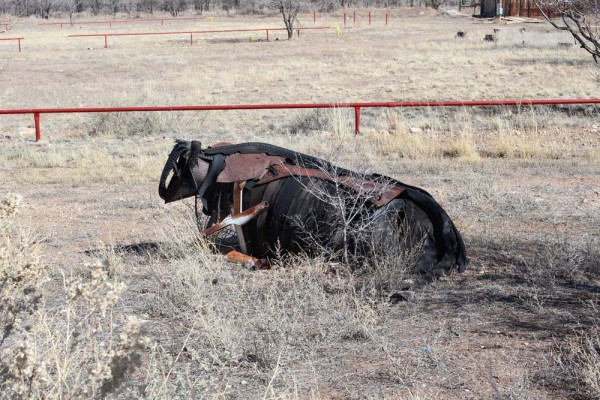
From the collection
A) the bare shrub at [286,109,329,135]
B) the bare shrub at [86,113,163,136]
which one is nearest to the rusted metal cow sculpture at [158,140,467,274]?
the bare shrub at [286,109,329,135]

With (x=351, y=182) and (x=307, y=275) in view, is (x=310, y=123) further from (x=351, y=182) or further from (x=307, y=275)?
(x=307, y=275)

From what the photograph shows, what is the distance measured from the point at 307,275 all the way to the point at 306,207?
0.73 m

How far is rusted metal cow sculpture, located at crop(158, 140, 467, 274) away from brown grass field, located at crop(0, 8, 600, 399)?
24cm

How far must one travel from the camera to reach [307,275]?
22.6ft

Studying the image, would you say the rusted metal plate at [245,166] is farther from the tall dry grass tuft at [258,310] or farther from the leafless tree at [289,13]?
the leafless tree at [289,13]

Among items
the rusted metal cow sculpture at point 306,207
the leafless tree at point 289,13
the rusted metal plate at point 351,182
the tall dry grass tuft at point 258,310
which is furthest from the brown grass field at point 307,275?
the leafless tree at point 289,13

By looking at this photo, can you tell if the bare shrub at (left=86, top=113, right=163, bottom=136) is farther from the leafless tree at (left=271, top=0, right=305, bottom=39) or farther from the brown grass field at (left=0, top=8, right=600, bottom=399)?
the leafless tree at (left=271, top=0, right=305, bottom=39)

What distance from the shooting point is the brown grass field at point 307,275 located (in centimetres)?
462

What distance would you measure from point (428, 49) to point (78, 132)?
23.4 meters

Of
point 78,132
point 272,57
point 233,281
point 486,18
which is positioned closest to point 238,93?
point 78,132

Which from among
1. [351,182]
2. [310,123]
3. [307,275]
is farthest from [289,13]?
[307,275]

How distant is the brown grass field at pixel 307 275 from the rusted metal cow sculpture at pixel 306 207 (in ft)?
0.77

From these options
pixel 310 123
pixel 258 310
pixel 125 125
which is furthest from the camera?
pixel 125 125

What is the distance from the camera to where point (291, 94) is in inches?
1015
